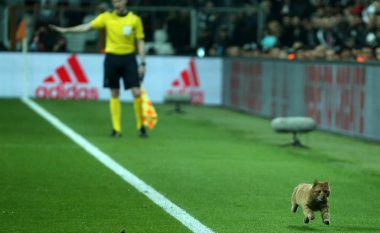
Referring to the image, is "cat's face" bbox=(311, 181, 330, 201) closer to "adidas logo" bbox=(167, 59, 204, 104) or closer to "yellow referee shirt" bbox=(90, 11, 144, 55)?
"yellow referee shirt" bbox=(90, 11, 144, 55)

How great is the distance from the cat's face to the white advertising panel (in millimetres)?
22249

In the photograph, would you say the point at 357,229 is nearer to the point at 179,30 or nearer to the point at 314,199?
the point at 314,199

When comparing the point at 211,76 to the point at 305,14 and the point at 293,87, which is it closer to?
the point at 305,14

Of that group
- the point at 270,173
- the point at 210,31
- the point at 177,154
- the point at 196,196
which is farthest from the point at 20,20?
the point at 196,196

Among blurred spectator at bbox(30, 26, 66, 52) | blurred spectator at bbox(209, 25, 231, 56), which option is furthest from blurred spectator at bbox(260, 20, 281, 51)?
blurred spectator at bbox(30, 26, 66, 52)

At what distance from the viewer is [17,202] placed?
11.3 meters

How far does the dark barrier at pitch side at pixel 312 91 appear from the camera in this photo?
21094 mm

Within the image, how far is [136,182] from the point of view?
1327 centimetres

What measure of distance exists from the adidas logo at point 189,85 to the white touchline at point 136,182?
8692mm

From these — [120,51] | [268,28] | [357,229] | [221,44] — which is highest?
[120,51]

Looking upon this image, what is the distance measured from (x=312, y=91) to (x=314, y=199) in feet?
47.8

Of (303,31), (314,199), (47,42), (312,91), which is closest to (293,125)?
(312,91)

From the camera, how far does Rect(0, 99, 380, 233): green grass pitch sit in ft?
33.6

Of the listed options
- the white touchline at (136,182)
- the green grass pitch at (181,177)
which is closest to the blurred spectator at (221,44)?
the green grass pitch at (181,177)
